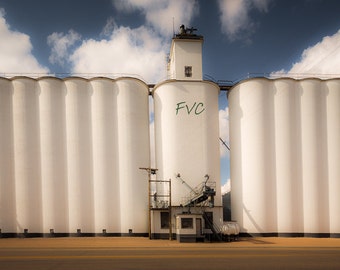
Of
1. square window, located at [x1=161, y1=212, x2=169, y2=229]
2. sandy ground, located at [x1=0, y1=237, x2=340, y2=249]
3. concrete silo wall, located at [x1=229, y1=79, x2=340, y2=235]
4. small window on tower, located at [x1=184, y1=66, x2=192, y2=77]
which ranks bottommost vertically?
sandy ground, located at [x1=0, y1=237, x2=340, y2=249]

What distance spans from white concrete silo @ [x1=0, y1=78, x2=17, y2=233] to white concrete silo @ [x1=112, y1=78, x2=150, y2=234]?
12004 mm

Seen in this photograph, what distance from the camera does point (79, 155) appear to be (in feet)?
116

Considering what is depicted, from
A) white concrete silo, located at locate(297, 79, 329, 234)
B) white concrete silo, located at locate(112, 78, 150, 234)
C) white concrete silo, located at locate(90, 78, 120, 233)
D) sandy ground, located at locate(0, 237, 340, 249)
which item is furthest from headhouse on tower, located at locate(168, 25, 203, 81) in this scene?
sandy ground, located at locate(0, 237, 340, 249)

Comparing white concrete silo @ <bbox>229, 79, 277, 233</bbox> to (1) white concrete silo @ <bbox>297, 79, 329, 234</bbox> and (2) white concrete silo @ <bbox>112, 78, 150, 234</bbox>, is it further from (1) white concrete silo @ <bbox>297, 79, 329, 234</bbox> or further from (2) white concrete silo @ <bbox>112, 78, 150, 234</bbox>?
(2) white concrete silo @ <bbox>112, 78, 150, 234</bbox>

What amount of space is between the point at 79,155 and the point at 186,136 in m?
13.0

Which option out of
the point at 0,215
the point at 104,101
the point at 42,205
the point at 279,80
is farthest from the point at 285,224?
the point at 0,215

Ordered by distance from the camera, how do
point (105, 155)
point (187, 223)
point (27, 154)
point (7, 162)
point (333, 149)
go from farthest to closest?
point (333, 149) → point (105, 155) → point (27, 154) → point (7, 162) → point (187, 223)

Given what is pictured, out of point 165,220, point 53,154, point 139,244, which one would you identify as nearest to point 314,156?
point 165,220

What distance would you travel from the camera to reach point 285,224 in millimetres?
34906

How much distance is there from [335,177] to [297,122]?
7.82 m

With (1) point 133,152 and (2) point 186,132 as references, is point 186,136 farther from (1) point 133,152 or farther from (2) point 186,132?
(1) point 133,152

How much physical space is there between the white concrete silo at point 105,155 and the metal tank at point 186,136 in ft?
17.8

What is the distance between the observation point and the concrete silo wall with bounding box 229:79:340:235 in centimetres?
3506

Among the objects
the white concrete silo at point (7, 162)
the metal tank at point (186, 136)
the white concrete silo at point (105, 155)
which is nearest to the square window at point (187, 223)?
the metal tank at point (186, 136)
